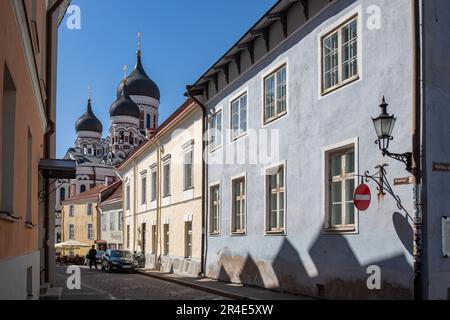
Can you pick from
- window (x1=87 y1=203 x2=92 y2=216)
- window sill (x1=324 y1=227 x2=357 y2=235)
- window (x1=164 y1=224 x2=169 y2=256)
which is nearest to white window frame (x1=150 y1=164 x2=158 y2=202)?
window (x1=164 y1=224 x2=169 y2=256)

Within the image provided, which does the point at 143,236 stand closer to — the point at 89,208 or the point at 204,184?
the point at 204,184

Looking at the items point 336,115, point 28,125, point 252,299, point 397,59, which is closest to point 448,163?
point 397,59

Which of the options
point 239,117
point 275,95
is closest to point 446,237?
point 275,95

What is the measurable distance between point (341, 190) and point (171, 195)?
1694 cm

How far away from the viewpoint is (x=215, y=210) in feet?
78.1

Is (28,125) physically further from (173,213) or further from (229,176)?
(173,213)

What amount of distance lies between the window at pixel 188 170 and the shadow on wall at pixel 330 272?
24.8 ft

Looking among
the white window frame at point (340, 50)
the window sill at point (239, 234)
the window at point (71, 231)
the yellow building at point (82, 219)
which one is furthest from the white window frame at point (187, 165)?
the window at point (71, 231)

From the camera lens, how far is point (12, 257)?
758cm

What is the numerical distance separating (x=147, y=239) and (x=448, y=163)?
86.9 ft

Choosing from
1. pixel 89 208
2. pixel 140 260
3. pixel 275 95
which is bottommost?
pixel 140 260

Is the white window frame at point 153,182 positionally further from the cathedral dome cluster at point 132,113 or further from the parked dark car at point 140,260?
the cathedral dome cluster at point 132,113

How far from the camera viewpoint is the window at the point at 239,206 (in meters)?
20.7

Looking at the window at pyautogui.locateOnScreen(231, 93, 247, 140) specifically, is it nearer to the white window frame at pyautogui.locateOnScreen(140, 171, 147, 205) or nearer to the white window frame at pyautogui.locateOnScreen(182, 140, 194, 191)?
the white window frame at pyautogui.locateOnScreen(182, 140, 194, 191)
